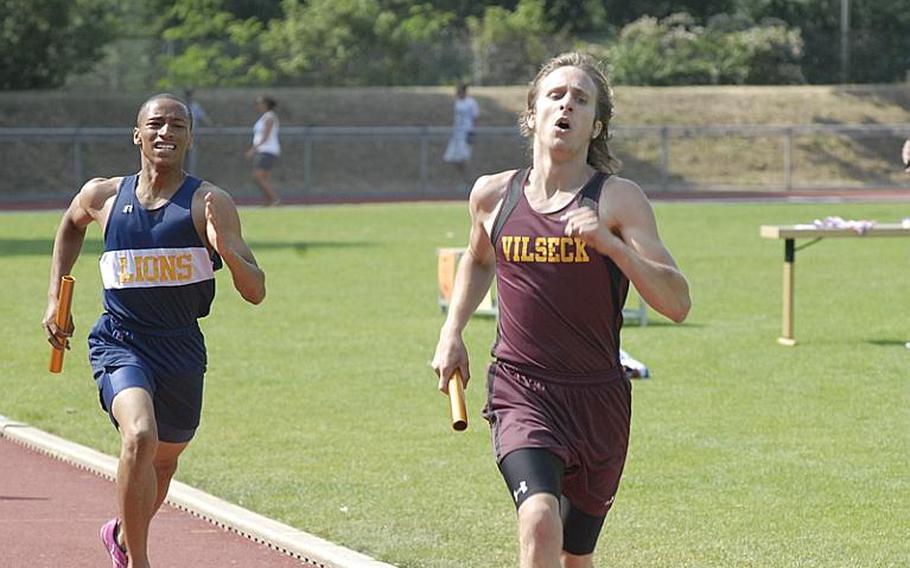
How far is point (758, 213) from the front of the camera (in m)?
33.8

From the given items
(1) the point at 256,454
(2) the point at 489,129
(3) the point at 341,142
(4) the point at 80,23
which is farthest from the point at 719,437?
(4) the point at 80,23

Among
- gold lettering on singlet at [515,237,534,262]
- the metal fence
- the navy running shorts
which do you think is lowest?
the metal fence

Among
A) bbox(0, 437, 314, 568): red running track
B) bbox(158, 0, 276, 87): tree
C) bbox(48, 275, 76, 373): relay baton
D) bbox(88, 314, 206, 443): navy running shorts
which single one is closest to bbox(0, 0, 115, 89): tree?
bbox(158, 0, 276, 87): tree

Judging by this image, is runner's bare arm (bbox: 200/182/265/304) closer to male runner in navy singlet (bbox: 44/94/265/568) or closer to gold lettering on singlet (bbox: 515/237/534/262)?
male runner in navy singlet (bbox: 44/94/265/568)

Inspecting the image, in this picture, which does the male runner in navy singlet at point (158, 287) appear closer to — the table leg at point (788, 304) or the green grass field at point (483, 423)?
the green grass field at point (483, 423)

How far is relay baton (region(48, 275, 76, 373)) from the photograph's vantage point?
7.15m

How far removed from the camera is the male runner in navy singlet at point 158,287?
277 inches

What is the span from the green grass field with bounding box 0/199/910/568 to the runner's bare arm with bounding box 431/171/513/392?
6.28 ft

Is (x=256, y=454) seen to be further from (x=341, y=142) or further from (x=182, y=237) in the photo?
(x=341, y=142)

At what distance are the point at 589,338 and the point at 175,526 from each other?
11.5 ft

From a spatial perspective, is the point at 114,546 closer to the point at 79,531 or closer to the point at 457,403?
the point at 79,531

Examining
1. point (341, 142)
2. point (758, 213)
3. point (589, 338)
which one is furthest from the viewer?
point (341, 142)

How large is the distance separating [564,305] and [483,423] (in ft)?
19.2

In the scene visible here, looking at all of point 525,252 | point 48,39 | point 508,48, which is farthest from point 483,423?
point 508,48
